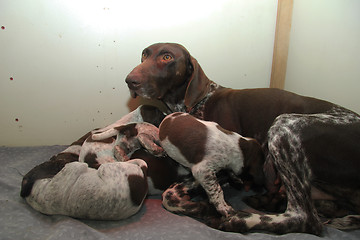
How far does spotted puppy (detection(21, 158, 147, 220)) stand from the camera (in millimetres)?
1945

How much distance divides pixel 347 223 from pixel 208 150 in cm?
111

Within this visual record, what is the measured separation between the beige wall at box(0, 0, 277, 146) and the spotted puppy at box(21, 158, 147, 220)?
4.89ft

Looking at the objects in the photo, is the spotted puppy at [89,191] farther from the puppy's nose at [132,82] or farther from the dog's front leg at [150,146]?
the puppy's nose at [132,82]

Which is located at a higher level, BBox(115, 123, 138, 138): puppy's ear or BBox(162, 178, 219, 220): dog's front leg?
BBox(115, 123, 138, 138): puppy's ear

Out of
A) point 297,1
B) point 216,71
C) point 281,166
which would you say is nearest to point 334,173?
point 281,166

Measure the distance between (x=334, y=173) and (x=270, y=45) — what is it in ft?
6.91

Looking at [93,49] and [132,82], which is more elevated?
[93,49]

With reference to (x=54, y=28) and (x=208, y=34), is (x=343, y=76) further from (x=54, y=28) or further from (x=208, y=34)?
(x=54, y=28)

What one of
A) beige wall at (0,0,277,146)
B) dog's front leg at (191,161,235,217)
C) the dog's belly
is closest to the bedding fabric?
dog's front leg at (191,161,235,217)

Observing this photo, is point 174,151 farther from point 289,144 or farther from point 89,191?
point 289,144

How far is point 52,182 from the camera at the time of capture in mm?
2018

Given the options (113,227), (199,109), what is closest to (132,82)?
(199,109)

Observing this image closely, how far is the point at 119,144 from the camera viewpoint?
8.87ft

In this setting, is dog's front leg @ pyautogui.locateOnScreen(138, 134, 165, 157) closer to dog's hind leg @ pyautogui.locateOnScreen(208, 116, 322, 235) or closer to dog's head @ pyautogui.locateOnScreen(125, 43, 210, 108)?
dog's head @ pyautogui.locateOnScreen(125, 43, 210, 108)
